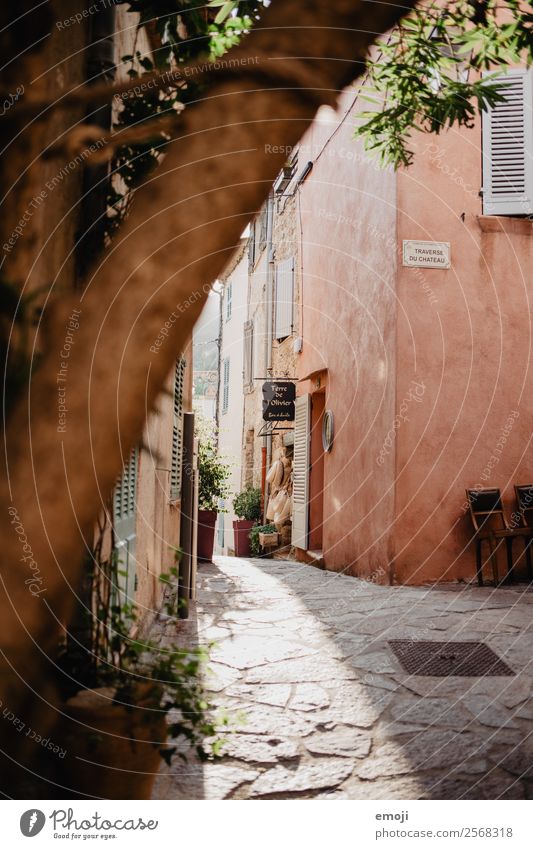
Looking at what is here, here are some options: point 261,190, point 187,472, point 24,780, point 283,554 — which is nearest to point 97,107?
point 261,190

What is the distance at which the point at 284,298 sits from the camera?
11578 mm

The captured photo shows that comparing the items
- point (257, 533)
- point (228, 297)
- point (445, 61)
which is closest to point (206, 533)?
point (257, 533)

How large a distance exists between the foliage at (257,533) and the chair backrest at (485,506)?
16.7 ft

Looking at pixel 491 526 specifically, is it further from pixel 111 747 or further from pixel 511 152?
pixel 111 747

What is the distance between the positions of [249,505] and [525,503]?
7.01 m

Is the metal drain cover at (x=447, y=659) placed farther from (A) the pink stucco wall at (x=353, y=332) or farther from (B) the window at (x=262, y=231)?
(B) the window at (x=262, y=231)

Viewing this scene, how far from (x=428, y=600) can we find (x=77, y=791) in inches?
172

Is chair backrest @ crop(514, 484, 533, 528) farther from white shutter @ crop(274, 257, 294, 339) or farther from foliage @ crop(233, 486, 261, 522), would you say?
foliage @ crop(233, 486, 261, 522)

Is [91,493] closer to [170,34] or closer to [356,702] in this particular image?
[170,34]

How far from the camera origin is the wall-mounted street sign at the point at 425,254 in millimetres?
6652

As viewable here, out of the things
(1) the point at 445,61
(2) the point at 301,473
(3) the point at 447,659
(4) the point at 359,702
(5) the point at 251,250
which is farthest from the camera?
(5) the point at 251,250

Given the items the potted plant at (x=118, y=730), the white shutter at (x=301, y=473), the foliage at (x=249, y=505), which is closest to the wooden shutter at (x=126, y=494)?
the potted plant at (x=118, y=730)

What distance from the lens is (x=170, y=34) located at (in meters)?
2.45

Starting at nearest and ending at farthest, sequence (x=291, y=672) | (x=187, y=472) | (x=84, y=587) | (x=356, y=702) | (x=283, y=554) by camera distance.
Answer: (x=84, y=587), (x=356, y=702), (x=291, y=672), (x=187, y=472), (x=283, y=554)
